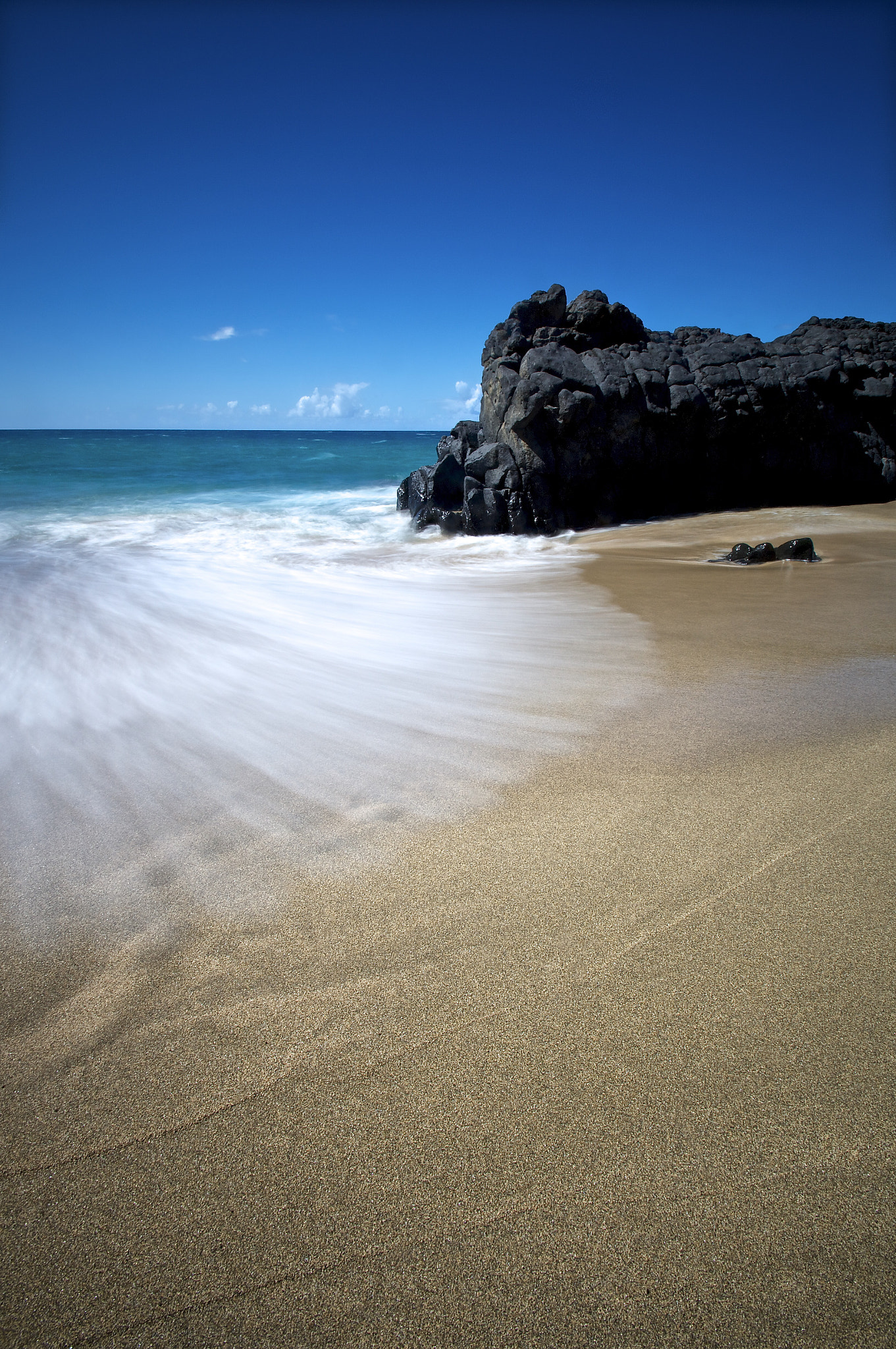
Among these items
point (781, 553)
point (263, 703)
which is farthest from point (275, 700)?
point (781, 553)

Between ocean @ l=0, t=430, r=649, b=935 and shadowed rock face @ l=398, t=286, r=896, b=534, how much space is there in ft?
6.98

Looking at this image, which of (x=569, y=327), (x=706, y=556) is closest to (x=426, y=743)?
(x=706, y=556)

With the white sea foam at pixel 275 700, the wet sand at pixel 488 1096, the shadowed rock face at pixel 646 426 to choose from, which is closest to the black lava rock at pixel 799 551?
the white sea foam at pixel 275 700

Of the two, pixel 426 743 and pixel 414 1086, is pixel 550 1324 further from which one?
pixel 426 743

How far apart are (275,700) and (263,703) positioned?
0.08 metres

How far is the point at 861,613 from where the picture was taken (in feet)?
16.5

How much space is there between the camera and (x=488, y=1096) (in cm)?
136

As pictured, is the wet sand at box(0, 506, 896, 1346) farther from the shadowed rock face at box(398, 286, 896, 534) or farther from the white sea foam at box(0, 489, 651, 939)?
the shadowed rock face at box(398, 286, 896, 534)

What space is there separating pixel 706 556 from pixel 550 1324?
797 cm

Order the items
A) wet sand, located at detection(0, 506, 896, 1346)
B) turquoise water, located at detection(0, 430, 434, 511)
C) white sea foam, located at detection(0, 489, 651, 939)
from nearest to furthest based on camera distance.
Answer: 1. wet sand, located at detection(0, 506, 896, 1346)
2. white sea foam, located at detection(0, 489, 651, 939)
3. turquoise water, located at detection(0, 430, 434, 511)

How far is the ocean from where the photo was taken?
2334 millimetres

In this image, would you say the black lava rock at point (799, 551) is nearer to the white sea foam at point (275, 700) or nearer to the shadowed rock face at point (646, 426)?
the white sea foam at point (275, 700)

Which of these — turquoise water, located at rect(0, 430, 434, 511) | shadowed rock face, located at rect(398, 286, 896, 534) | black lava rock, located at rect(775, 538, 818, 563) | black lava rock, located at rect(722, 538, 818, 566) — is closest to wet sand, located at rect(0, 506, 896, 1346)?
black lava rock, located at rect(722, 538, 818, 566)

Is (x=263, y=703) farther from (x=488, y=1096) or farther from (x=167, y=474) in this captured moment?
(x=167, y=474)
